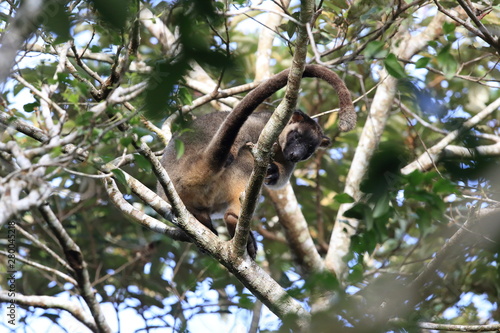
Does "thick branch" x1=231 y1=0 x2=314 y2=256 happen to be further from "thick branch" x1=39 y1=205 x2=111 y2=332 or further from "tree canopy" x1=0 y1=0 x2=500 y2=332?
"thick branch" x1=39 y1=205 x2=111 y2=332

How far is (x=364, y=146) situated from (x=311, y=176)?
5.68 ft

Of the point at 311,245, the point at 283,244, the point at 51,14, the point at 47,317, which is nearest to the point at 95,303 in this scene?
the point at 47,317

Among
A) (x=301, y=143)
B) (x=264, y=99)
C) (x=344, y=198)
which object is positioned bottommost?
(x=344, y=198)

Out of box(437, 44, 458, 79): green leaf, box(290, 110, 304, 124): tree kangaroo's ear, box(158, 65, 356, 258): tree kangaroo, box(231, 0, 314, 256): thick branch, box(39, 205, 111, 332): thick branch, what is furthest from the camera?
box(290, 110, 304, 124): tree kangaroo's ear

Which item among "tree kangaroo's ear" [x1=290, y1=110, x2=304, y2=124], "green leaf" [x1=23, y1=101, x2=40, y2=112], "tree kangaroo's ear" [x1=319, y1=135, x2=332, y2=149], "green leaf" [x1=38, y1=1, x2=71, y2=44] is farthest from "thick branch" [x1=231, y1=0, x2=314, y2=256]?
"tree kangaroo's ear" [x1=319, y1=135, x2=332, y2=149]

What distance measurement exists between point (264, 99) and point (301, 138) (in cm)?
194

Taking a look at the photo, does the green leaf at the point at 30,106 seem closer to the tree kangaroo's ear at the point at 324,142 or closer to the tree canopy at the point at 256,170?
the tree canopy at the point at 256,170

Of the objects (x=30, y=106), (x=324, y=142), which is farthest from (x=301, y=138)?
(x=30, y=106)

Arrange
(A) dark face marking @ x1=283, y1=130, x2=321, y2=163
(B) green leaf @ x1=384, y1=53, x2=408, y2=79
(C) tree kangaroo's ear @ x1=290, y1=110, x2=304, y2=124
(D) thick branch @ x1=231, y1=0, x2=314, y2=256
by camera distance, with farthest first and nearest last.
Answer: (C) tree kangaroo's ear @ x1=290, y1=110, x2=304, y2=124 → (A) dark face marking @ x1=283, y1=130, x2=321, y2=163 → (B) green leaf @ x1=384, y1=53, x2=408, y2=79 → (D) thick branch @ x1=231, y1=0, x2=314, y2=256

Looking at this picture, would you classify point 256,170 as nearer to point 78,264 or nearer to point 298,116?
point 78,264

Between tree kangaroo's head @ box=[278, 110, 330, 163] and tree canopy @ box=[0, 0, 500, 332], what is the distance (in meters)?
0.49

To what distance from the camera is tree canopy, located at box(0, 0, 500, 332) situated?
148 centimetres

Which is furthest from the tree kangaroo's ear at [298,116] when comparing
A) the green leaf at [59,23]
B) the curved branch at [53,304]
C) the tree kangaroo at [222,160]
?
the green leaf at [59,23]

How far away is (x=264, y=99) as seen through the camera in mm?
4594
